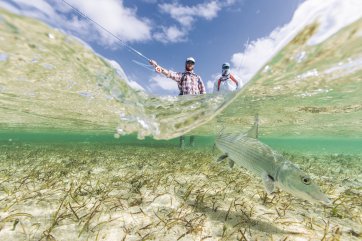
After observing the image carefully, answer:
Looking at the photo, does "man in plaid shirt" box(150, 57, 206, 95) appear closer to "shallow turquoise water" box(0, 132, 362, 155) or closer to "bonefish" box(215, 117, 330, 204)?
"bonefish" box(215, 117, 330, 204)

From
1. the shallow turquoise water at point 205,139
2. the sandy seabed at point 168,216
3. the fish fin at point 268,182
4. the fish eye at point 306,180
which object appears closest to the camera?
the fish eye at point 306,180

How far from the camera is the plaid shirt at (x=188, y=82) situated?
11523mm

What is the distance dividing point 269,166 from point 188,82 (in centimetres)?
880

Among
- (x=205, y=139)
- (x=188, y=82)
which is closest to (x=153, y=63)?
(x=188, y=82)

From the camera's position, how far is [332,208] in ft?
13.5

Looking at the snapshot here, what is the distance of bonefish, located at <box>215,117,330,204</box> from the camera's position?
2680 mm

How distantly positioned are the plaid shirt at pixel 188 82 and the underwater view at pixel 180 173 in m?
0.42

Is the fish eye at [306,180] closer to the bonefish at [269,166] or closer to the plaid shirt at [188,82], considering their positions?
the bonefish at [269,166]

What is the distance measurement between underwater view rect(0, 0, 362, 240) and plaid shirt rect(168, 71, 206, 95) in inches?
16.4

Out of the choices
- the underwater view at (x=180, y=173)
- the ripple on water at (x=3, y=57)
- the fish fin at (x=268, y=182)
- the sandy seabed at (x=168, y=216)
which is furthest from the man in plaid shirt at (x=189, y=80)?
the fish fin at (x=268, y=182)

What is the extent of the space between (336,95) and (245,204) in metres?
11.0

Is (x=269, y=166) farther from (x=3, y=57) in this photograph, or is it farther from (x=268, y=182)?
(x=3, y=57)

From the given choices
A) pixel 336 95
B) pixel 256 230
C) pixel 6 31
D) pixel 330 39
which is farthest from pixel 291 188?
pixel 336 95

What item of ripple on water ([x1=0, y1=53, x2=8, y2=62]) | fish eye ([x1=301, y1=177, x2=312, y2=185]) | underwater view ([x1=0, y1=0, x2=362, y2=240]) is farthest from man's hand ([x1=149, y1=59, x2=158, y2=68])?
fish eye ([x1=301, y1=177, x2=312, y2=185])
